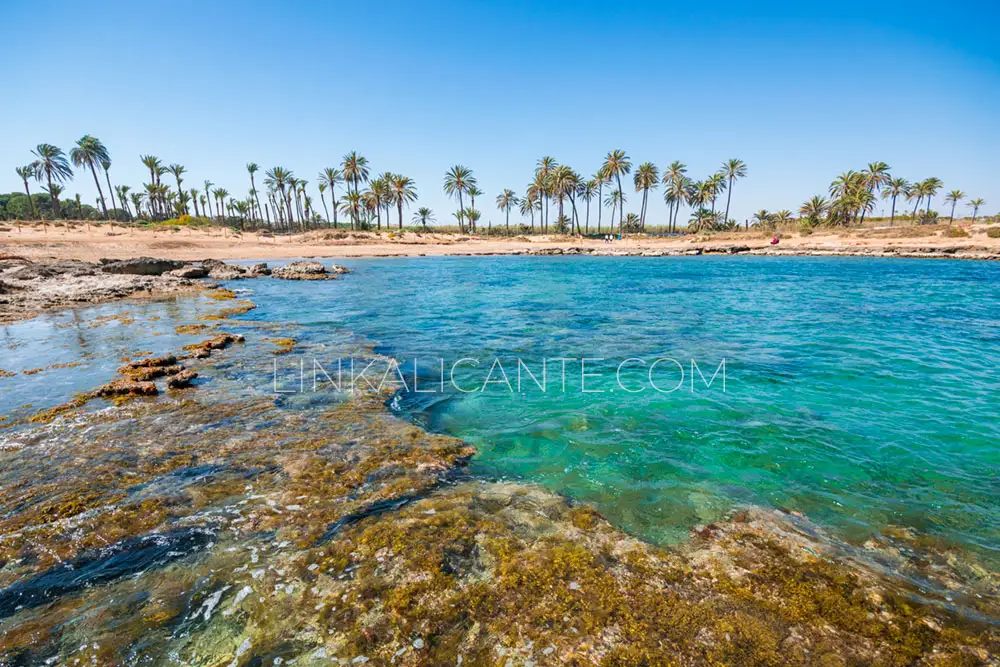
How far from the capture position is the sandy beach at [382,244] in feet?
138

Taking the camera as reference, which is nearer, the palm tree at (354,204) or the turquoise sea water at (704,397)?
the turquoise sea water at (704,397)

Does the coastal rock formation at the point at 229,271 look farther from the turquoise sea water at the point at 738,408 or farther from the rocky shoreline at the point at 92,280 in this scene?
the turquoise sea water at the point at 738,408

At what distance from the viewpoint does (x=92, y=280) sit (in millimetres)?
21766

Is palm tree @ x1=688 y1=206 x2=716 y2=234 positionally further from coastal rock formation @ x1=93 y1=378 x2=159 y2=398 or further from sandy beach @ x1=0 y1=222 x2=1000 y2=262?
coastal rock formation @ x1=93 y1=378 x2=159 y2=398

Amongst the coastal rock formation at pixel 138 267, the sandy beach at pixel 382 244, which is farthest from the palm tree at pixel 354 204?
the coastal rock formation at pixel 138 267

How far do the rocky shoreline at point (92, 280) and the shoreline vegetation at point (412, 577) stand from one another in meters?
15.7

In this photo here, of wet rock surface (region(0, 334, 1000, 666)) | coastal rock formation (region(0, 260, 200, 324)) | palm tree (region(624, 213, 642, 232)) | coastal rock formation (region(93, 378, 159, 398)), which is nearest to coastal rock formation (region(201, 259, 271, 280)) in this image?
coastal rock formation (region(0, 260, 200, 324))

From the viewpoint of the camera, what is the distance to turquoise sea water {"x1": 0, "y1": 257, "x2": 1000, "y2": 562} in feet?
16.8

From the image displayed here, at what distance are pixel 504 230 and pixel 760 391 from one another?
9929cm

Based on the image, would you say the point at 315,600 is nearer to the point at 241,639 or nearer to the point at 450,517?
the point at 241,639

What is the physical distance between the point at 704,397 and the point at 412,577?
693 centimetres

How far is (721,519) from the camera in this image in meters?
4.57

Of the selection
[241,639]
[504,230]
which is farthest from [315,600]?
[504,230]

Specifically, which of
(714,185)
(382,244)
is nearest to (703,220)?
(714,185)
